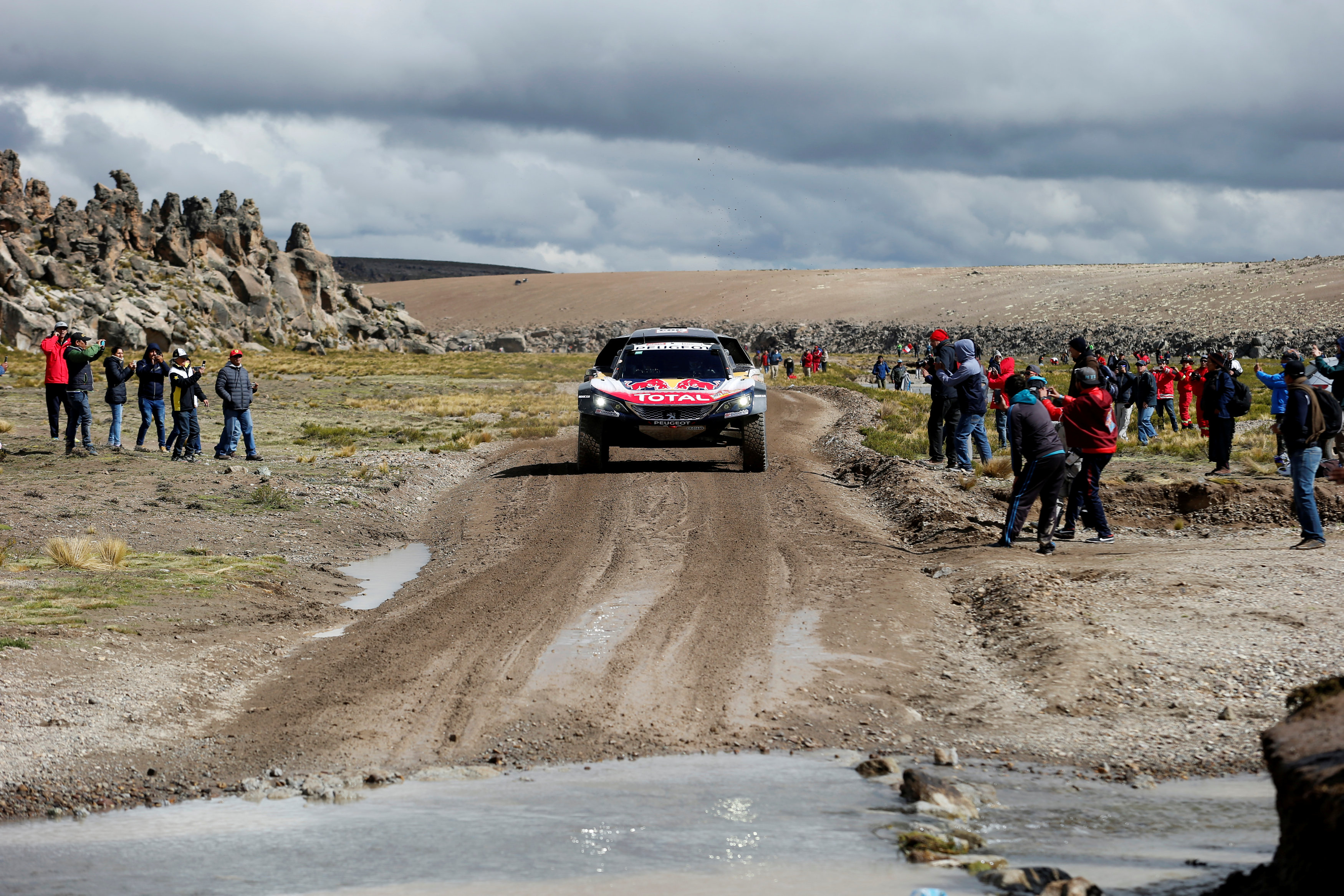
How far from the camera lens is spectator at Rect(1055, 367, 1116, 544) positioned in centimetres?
1198

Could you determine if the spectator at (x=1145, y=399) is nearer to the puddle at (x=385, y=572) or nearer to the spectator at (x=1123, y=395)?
the spectator at (x=1123, y=395)

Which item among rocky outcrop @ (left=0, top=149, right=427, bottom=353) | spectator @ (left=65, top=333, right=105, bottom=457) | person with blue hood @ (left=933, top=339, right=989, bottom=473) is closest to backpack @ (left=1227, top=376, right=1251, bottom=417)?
person with blue hood @ (left=933, top=339, right=989, bottom=473)

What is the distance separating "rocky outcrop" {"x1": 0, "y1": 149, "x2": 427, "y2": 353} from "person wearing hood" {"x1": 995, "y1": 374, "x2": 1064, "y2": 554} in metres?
64.8

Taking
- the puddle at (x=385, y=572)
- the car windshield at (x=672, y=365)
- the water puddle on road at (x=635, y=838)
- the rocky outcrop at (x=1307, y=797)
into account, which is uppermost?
the car windshield at (x=672, y=365)

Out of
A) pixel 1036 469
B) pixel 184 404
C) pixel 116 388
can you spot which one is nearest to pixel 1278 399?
pixel 1036 469

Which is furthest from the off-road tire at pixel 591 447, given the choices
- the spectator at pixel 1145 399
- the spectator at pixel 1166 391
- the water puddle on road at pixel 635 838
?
the spectator at pixel 1166 391

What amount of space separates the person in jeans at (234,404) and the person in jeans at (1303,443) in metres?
15.2

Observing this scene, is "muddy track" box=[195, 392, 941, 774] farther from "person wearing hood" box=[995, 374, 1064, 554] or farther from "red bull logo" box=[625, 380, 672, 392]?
"red bull logo" box=[625, 380, 672, 392]

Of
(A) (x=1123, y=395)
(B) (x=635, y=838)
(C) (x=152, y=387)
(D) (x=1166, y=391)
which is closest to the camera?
(B) (x=635, y=838)

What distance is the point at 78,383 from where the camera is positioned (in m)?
19.2

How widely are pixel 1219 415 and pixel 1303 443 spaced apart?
579 cm

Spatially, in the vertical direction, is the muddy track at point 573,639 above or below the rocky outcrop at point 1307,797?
below

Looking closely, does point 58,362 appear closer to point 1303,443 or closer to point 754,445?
point 754,445

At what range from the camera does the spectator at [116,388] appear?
19.5m
